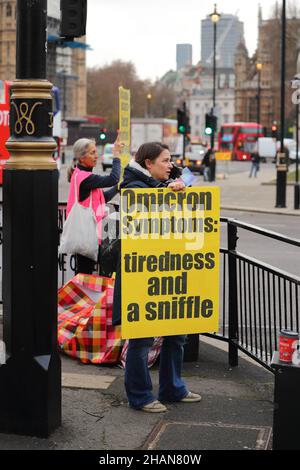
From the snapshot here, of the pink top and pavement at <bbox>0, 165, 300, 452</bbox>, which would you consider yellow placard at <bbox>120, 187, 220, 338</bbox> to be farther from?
the pink top

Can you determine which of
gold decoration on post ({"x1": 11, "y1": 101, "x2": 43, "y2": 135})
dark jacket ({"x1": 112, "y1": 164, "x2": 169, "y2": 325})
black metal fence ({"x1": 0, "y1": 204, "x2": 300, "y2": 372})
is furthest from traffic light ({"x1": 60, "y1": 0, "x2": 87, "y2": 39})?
black metal fence ({"x1": 0, "y1": 204, "x2": 300, "y2": 372})

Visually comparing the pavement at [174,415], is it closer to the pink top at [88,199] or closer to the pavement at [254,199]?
the pink top at [88,199]

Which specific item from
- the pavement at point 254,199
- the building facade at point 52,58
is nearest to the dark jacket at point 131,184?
the pavement at point 254,199

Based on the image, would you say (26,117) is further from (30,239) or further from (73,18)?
(73,18)

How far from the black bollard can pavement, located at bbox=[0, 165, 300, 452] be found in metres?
0.23

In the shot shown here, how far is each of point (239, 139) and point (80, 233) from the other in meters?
80.1

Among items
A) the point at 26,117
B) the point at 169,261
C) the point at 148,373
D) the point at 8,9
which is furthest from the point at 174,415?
the point at 8,9

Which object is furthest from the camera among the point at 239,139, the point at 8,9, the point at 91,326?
the point at 8,9

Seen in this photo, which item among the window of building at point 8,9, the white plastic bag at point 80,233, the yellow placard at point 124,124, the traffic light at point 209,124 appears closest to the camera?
the white plastic bag at point 80,233

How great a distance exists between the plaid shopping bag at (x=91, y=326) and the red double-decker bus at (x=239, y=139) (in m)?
79.9

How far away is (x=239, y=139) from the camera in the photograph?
87000 millimetres

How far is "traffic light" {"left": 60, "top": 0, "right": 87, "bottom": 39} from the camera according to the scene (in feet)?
19.6

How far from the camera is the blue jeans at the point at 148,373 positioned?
18.5ft
